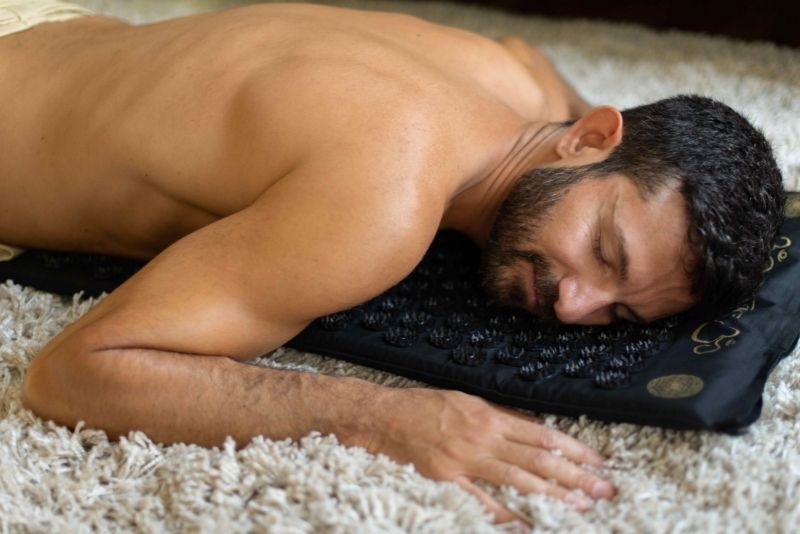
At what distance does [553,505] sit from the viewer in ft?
3.23

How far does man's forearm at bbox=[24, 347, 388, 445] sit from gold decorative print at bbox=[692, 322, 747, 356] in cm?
39

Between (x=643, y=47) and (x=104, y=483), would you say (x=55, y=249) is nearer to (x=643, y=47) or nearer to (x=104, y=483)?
(x=104, y=483)

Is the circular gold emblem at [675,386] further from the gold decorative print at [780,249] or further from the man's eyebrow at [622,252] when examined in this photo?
the gold decorative print at [780,249]

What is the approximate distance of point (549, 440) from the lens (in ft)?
3.44

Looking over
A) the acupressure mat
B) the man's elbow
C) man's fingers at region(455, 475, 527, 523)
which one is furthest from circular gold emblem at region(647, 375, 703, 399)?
the man's elbow

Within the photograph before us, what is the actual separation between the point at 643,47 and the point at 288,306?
133 cm

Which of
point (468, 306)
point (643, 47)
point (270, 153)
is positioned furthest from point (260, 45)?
point (643, 47)

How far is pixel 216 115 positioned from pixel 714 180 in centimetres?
60

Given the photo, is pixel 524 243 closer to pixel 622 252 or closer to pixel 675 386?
pixel 622 252

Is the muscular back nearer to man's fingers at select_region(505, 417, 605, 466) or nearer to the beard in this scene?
the beard

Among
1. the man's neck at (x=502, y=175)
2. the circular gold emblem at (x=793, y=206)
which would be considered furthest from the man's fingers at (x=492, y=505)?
the circular gold emblem at (x=793, y=206)

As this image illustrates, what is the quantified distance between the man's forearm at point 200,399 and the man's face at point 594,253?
0.91 ft

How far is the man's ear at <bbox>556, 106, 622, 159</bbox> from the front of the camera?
4.37 ft

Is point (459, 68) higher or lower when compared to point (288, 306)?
higher
